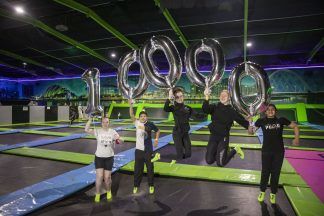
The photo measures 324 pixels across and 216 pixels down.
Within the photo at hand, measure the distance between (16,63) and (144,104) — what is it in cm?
985

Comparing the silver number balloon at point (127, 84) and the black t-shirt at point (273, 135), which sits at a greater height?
the silver number balloon at point (127, 84)

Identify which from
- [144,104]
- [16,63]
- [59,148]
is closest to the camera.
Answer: [59,148]

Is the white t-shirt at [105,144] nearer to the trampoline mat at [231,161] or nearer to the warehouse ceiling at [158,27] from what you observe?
the trampoline mat at [231,161]

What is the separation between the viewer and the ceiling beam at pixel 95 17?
8531 mm

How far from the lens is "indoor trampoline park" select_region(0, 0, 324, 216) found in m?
3.34

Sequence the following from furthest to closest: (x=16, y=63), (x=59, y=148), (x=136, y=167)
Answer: (x=16, y=63), (x=59, y=148), (x=136, y=167)

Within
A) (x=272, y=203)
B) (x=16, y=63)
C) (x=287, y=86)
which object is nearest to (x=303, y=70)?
(x=287, y=86)

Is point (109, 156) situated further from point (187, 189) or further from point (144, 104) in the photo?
point (144, 104)

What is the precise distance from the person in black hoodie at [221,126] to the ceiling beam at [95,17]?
7.29 metres

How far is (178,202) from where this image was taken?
3.41 metres

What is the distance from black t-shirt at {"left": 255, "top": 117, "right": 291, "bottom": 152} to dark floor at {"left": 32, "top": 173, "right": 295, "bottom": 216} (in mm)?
792

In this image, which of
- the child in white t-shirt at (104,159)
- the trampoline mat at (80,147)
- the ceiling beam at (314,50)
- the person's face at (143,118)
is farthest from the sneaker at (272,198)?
the ceiling beam at (314,50)

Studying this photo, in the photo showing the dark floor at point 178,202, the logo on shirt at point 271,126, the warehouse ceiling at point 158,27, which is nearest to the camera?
the dark floor at point 178,202

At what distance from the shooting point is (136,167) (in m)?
3.90
